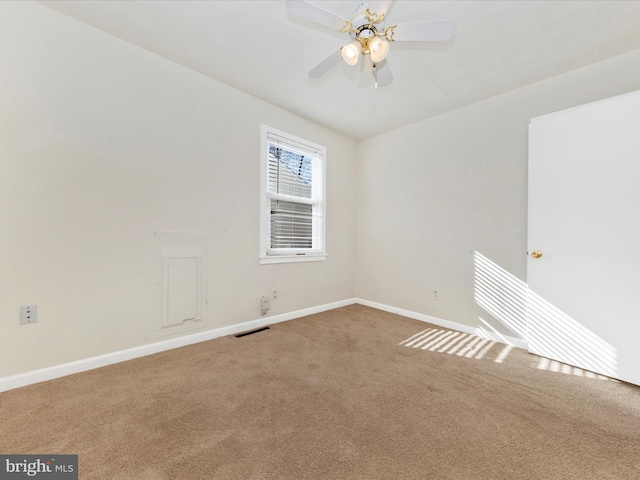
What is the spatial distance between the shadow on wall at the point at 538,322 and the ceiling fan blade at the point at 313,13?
8.41 feet

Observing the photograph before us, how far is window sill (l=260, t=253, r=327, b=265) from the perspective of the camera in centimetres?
308

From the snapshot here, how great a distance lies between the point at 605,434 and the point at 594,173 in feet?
6.11

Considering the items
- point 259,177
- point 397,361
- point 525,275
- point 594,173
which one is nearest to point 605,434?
point 397,361

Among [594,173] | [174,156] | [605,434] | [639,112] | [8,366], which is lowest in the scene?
[605,434]

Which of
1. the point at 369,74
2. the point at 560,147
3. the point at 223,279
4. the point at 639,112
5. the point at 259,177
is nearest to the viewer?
the point at 639,112

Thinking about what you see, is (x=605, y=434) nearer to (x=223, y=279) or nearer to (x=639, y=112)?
(x=639, y=112)

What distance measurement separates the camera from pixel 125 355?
7.02ft

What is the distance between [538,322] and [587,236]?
840 mm

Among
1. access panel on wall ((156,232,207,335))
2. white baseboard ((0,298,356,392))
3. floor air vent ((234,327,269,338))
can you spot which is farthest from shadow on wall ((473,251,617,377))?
access panel on wall ((156,232,207,335))

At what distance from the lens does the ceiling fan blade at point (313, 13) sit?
4.65ft

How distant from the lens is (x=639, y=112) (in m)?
1.92

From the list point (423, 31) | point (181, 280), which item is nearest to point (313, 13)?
point (423, 31)

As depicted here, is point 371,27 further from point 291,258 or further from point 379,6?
point 291,258

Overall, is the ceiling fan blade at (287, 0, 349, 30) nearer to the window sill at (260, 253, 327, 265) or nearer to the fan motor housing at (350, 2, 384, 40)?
the fan motor housing at (350, 2, 384, 40)
